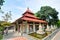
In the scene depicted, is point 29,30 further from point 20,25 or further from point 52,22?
point 52,22

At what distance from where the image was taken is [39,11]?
60.4 meters

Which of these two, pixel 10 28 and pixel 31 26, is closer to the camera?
pixel 31 26

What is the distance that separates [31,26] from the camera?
36656mm

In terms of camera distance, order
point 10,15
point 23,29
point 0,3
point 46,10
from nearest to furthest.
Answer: point 0,3 < point 23,29 < point 10,15 < point 46,10

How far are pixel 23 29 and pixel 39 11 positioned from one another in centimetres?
2644

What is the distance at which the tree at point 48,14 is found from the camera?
189 feet

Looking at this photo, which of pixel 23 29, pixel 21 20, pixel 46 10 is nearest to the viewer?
pixel 21 20

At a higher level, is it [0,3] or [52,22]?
[0,3]

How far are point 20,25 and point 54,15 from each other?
1045 inches

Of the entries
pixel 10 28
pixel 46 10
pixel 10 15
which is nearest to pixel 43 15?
pixel 46 10

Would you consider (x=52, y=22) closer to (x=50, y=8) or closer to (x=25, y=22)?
(x=50, y=8)

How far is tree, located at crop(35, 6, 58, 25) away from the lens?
5749cm

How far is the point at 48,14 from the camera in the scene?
2272 inches

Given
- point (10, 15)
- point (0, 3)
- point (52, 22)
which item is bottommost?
point (52, 22)
